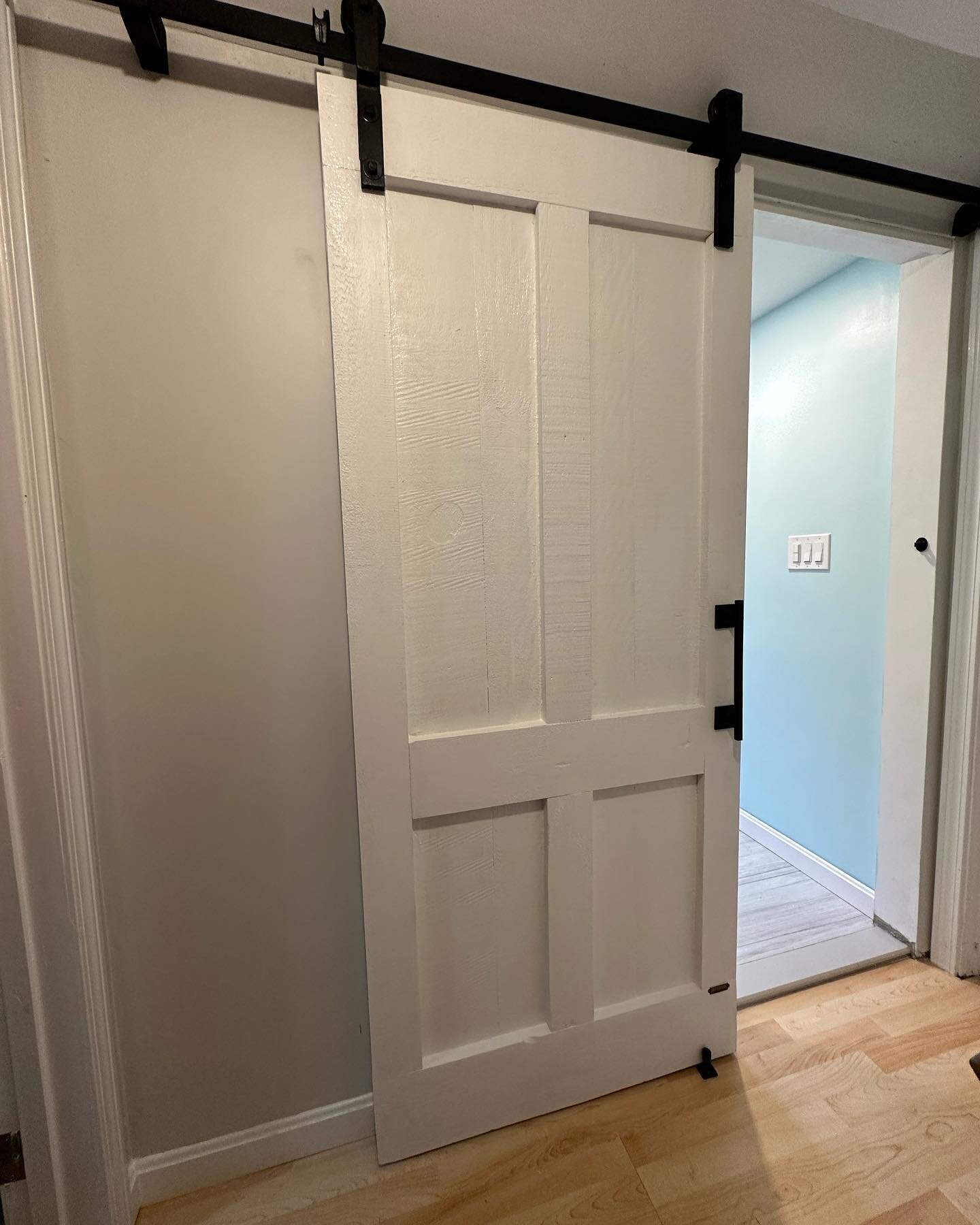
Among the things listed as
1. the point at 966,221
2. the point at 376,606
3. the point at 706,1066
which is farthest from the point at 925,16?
the point at 706,1066

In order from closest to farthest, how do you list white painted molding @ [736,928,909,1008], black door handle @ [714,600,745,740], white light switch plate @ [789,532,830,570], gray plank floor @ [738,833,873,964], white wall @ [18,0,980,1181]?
white wall @ [18,0,980,1181] < black door handle @ [714,600,745,740] < white painted molding @ [736,928,909,1008] < gray plank floor @ [738,833,873,964] < white light switch plate @ [789,532,830,570]

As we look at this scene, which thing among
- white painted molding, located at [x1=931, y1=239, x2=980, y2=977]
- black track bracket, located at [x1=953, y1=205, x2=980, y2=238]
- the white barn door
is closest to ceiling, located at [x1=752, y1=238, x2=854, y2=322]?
black track bracket, located at [x1=953, y1=205, x2=980, y2=238]

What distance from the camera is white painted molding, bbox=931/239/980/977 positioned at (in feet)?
4.75

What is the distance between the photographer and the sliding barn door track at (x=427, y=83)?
84 cm

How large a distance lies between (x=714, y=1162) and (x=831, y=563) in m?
1.81

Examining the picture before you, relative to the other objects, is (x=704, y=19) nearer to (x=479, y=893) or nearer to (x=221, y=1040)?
(x=479, y=893)

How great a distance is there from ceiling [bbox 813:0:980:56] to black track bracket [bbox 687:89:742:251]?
0.57ft

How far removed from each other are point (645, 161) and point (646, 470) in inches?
23.2

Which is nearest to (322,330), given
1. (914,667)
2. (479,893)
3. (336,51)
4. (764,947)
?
(336,51)

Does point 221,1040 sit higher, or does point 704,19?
point 704,19

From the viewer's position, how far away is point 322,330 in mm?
1003

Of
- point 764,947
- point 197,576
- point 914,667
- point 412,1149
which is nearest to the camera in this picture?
point 197,576

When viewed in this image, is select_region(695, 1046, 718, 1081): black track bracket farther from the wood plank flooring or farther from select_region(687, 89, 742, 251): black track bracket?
select_region(687, 89, 742, 251): black track bracket

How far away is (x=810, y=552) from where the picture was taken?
6.95 feet
